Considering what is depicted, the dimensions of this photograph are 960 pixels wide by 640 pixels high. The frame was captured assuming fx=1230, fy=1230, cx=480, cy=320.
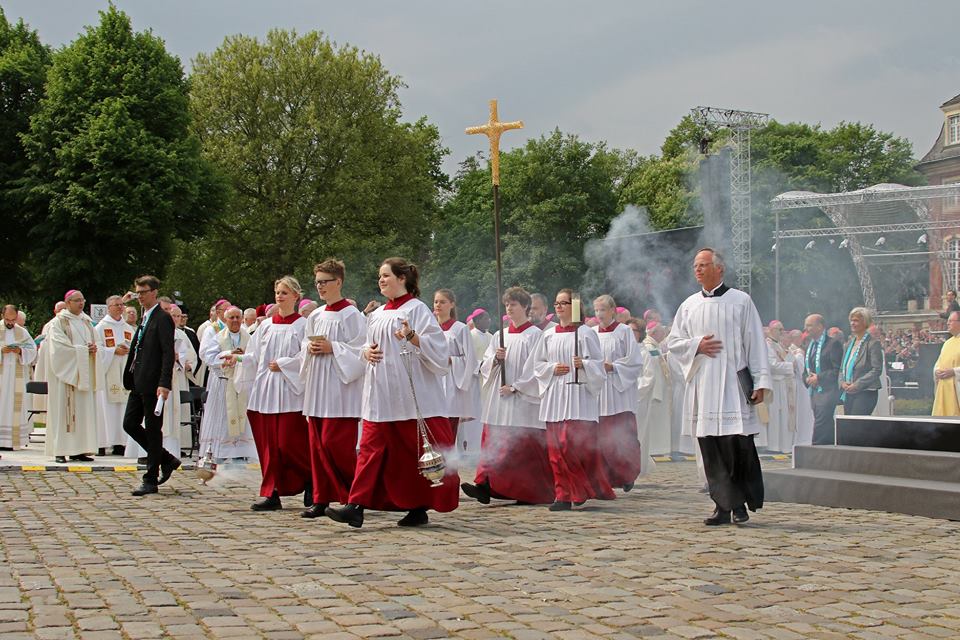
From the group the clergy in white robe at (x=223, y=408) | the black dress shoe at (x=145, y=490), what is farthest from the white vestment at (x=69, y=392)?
the black dress shoe at (x=145, y=490)

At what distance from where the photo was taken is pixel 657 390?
56.4ft

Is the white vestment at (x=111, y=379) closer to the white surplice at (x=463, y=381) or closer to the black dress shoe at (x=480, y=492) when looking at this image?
the white surplice at (x=463, y=381)

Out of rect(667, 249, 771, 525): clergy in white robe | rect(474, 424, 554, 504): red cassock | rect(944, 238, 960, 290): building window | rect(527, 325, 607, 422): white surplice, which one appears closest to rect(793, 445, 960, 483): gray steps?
rect(667, 249, 771, 525): clergy in white robe

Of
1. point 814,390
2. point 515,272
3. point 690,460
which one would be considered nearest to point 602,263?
point 515,272

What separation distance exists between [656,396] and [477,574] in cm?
1045

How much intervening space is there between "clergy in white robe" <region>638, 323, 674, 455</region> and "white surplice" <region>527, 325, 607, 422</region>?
4.58 m

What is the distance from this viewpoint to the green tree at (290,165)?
47281 millimetres

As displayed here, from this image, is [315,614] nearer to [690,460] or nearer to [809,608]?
[809,608]

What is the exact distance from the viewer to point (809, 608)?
6.13 m

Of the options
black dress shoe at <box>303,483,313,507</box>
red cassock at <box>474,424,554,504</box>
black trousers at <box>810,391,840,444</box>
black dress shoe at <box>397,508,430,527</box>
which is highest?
black trousers at <box>810,391,840,444</box>

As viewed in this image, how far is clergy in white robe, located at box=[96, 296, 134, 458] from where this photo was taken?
16.8 metres

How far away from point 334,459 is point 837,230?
37.1m

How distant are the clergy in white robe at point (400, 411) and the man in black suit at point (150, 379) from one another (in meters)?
2.90

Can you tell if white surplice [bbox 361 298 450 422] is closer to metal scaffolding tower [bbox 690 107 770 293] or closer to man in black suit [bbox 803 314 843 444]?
man in black suit [bbox 803 314 843 444]
